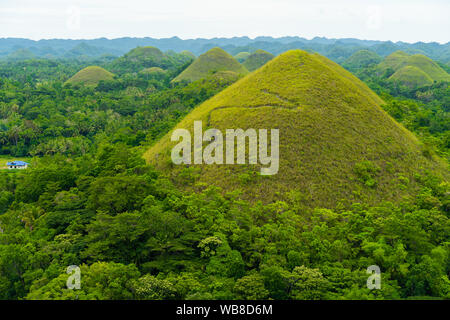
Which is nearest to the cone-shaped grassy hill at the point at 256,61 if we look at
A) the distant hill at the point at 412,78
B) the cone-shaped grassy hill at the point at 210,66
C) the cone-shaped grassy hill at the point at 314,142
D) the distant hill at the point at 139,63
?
the cone-shaped grassy hill at the point at 210,66

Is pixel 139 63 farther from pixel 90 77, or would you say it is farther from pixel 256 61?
pixel 256 61

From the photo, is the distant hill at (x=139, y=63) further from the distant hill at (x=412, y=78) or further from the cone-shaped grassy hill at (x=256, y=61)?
the distant hill at (x=412, y=78)

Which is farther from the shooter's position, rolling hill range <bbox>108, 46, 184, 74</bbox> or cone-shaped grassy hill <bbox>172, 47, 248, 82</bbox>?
rolling hill range <bbox>108, 46, 184, 74</bbox>

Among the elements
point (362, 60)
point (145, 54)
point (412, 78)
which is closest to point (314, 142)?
point (412, 78)

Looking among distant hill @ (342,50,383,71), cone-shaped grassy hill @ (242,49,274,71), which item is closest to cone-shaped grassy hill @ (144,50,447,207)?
cone-shaped grassy hill @ (242,49,274,71)

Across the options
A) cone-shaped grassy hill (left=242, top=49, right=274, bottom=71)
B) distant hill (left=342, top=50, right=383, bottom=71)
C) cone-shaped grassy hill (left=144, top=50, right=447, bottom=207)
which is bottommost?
cone-shaped grassy hill (left=144, top=50, right=447, bottom=207)

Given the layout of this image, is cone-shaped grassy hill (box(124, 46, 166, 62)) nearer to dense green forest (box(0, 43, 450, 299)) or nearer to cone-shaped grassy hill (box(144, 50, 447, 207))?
cone-shaped grassy hill (box(144, 50, 447, 207))

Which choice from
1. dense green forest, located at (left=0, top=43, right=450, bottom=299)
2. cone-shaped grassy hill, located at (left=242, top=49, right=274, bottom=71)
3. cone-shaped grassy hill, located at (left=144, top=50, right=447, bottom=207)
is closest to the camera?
dense green forest, located at (left=0, top=43, right=450, bottom=299)
